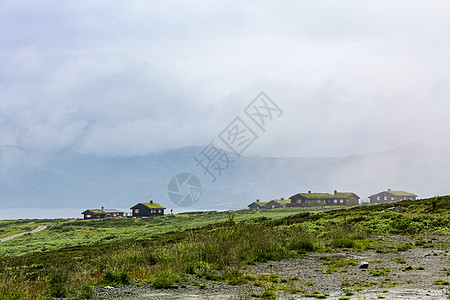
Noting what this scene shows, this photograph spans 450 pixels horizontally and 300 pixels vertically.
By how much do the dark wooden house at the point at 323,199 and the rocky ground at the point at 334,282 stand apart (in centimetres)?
11987

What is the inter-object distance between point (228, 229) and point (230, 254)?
5000 millimetres

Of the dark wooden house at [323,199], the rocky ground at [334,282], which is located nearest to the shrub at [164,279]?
the rocky ground at [334,282]

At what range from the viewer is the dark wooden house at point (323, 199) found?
135212mm

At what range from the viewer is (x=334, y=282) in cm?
1240

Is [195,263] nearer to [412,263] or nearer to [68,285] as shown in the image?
[68,285]

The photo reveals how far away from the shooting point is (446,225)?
28.6 metres

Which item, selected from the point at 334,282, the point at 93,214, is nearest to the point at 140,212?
the point at 93,214

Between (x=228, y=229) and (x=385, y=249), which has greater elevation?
(x=228, y=229)

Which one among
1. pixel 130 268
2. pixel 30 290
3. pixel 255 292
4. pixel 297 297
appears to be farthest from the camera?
pixel 130 268

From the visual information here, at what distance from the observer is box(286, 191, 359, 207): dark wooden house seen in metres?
135

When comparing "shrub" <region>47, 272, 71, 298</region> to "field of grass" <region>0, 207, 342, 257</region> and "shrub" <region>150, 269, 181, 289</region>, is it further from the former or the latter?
Answer: "field of grass" <region>0, 207, 342, 257</region>

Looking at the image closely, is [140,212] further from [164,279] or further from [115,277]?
[164,279]

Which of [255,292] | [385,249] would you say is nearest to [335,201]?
[385,249]

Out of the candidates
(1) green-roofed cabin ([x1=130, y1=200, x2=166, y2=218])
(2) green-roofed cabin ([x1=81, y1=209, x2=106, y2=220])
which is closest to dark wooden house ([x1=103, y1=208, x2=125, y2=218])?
(2) green-roofed cabin ([x1=81, y1=209, x2=106, y2=220])
